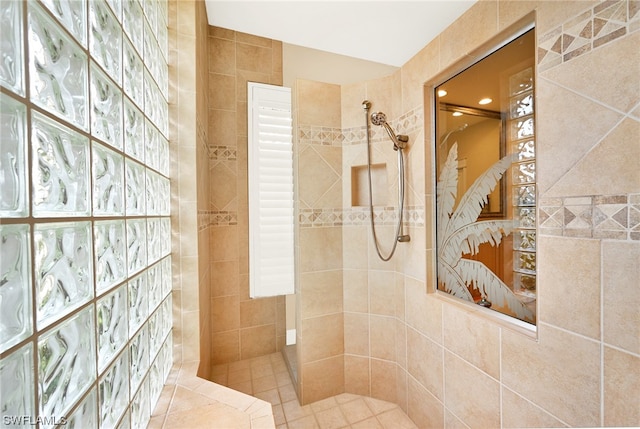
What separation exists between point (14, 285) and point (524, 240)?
137 cm

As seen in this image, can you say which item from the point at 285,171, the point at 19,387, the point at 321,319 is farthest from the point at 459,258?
the point at 19,387

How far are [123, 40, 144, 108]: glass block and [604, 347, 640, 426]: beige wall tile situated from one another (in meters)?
1.54

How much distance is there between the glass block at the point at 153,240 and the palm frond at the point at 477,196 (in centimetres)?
136

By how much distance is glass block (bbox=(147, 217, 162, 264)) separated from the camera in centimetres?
85

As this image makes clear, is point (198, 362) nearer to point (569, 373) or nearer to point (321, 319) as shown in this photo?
point (321, 319)

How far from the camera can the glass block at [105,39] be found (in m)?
0.54

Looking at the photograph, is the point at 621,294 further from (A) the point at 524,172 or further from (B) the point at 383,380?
(B) the point at 383,380

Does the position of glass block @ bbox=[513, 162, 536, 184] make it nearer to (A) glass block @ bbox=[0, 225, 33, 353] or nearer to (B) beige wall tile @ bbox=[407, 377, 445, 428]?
(B) beige wall tile @ bbox=[407, 377, 445, 428]

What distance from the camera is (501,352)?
40.5 inches

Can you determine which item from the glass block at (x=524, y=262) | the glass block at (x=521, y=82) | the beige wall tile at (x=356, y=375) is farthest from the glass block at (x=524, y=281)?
the beige wall tile at (x=356, y=375)

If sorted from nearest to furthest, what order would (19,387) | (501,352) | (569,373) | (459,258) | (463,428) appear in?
(19,387) → (569,373) → (501,352) → (463,428) → (459,258)

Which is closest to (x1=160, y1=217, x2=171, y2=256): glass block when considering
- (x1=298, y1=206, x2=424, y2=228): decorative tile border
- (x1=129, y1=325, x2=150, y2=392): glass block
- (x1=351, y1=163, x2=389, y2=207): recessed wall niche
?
(x1=129, y1=325, x2=150, y2=392): glass block

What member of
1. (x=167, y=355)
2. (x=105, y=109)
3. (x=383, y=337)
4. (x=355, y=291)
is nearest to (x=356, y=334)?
(x=383, y=337)

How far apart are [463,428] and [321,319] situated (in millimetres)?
871
